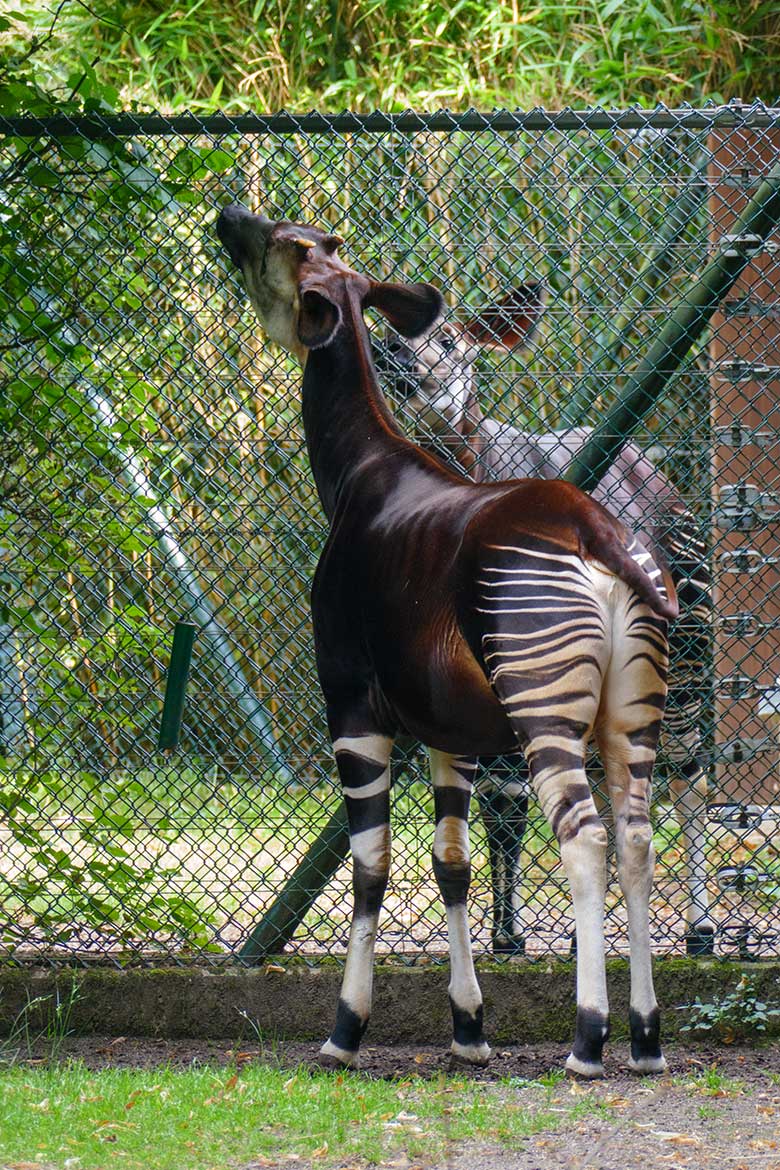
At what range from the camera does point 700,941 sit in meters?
4.63

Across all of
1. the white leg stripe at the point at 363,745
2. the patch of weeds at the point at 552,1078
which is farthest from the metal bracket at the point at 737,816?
the white leg stripe at the point at 363,745

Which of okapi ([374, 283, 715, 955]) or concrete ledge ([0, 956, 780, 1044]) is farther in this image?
okapi ([374, 283, 715, 955])

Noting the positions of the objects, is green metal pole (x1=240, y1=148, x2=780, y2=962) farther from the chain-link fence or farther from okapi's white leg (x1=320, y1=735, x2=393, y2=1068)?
okapi's white leg (x1=320, y1=735, x2=393, y2=1068)

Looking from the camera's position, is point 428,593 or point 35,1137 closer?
point 35,1137

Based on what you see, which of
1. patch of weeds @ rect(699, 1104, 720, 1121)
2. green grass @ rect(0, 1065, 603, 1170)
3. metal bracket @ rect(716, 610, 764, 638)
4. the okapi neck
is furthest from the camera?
metal bracket @ rect(716, 610, 764, 638)

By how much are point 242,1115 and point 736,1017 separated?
162cm

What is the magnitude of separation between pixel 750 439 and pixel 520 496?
3.57 feet

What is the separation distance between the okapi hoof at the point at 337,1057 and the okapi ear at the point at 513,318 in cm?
216

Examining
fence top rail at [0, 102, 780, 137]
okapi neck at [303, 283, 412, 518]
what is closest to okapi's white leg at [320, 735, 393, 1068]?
okapi neck at [303, 283, 412, 518]

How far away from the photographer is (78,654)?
197 inches

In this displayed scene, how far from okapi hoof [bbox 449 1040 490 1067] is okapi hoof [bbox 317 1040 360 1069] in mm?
278

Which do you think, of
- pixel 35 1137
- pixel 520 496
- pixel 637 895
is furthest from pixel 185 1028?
pixel 520 496

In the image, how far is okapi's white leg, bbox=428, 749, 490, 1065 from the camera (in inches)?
165

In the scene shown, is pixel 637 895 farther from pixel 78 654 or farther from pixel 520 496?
pixel 78 654
